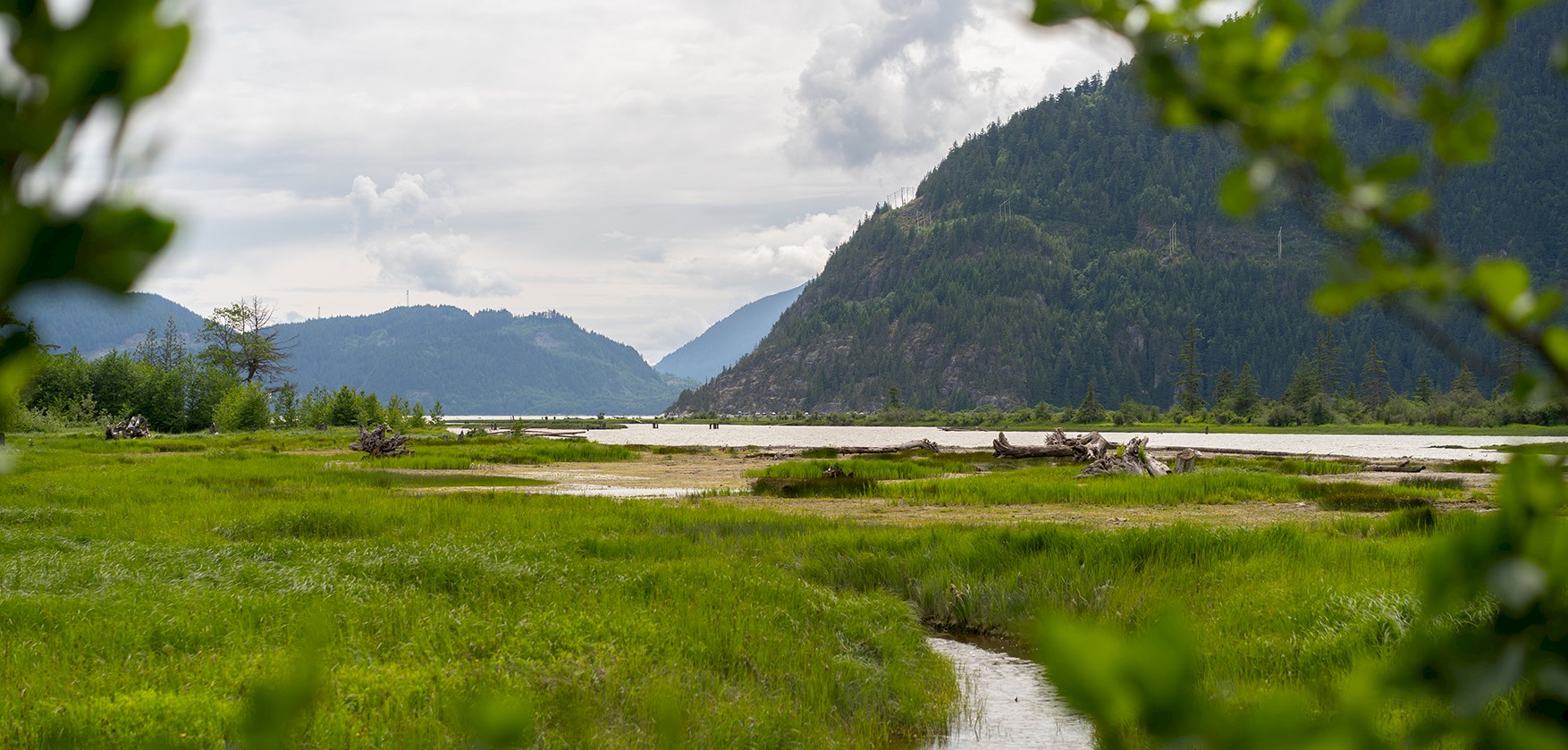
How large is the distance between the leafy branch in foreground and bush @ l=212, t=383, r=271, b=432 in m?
90.8

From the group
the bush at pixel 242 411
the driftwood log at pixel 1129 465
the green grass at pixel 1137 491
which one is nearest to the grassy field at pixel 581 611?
the green grass at pixel 1137 491

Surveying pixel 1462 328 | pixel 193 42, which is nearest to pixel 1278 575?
pixel 193 42

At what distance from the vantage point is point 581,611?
10.4 meters

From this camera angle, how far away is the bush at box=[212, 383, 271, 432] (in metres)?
78.9

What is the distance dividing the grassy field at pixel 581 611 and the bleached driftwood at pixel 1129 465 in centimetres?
1232

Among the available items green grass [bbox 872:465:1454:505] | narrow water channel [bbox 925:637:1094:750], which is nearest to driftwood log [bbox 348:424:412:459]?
green grass [bbox 872:465:1454:505]

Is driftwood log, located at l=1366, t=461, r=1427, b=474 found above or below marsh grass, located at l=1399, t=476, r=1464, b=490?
below

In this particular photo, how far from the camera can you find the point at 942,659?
11.4 metres

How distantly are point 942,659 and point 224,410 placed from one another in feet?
275

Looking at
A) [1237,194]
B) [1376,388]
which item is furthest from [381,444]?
[1376,388]

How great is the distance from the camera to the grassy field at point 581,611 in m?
6.92

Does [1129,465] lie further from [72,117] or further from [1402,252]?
[72,117]

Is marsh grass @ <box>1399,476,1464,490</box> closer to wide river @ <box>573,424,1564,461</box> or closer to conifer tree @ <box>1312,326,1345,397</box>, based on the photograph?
wide river @ <box>573,424,1564,461</box>

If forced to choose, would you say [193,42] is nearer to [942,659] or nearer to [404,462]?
[942,659]
